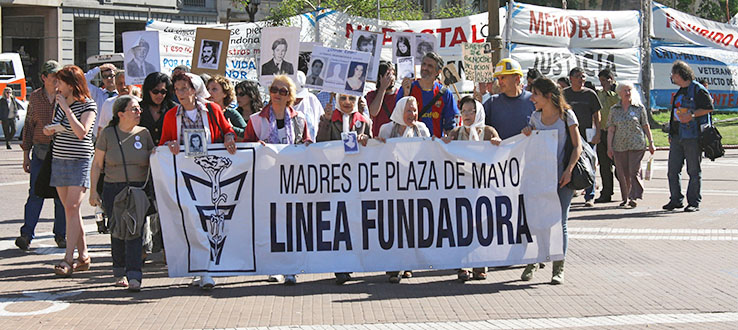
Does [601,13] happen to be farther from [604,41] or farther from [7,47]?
[7,47]

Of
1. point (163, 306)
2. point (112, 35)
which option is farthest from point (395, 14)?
point (163, 306)

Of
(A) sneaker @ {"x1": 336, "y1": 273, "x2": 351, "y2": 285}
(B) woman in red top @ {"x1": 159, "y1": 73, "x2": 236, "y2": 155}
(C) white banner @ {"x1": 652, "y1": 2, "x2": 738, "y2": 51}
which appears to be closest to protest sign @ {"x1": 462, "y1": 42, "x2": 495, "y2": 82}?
(A) sneaker @ {"x1": 336, "y1": 273, "x2": 351, "y2": 285}

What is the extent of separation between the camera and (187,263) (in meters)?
8.04

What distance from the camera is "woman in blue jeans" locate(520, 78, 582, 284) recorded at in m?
8.08

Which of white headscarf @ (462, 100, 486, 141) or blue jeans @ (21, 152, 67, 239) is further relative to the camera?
blue jeans @ (21, 152, 67, 239)

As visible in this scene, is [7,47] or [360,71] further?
[7,47]

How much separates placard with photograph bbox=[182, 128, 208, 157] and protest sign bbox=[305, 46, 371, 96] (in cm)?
147

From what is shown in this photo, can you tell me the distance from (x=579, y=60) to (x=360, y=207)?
17212 mm

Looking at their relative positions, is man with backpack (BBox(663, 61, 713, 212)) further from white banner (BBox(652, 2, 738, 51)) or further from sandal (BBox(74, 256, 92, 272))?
white banner (BBox(652, 2, 738, 51))

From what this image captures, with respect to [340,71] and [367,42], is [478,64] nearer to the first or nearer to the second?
[367,42]

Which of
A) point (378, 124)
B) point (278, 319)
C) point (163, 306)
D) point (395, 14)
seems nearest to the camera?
point (278, 319)

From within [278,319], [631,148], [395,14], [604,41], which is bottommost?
[278,319]

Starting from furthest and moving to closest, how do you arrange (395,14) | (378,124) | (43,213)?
1. (395,14)
2. (43,213)
3. (378,124)

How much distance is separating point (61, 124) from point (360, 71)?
2.67m
